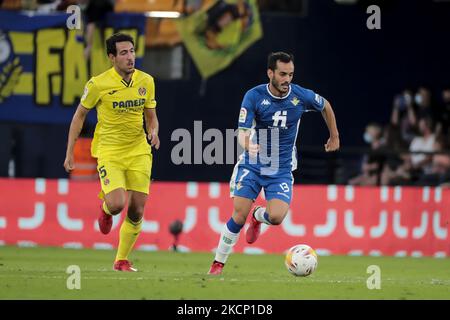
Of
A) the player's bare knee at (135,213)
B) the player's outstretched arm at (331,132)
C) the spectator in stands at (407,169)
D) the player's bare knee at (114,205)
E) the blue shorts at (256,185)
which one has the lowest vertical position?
the spectator in stands at (407,169)

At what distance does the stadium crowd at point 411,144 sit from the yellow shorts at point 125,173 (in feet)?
23.2

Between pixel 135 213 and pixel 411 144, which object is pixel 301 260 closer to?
pixel 135 213

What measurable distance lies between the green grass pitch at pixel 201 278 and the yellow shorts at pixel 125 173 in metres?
0.94

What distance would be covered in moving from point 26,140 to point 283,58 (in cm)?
897

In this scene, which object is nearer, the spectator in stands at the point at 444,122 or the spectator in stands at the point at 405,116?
the spectator in stands at the point at 444,122

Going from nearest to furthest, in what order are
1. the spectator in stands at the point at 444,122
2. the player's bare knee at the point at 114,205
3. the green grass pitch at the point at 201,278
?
the green grass pitch at the point at 201,278 → the player's bare knee at the point at 114,205 → the spectator in stands at the point at 444,122

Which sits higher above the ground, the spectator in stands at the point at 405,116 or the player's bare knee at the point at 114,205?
the spectator in stands at the point at 405,116

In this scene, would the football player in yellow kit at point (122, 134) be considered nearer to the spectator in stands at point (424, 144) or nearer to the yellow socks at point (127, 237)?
the yellow socks at point (127, 237)

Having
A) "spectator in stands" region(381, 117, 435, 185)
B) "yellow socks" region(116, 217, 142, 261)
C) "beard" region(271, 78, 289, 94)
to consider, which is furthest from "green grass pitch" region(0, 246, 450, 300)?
"spectator in stands" region(381, 117, 435, 185)

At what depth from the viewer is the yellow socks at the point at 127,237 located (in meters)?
13.0

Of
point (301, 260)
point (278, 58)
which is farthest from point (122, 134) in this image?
point (301, 260)

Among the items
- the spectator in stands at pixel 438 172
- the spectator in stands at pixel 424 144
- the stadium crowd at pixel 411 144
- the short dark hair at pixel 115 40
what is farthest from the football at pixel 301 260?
the spectator in stands at pixel 424 144

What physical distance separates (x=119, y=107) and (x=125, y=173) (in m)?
0.75

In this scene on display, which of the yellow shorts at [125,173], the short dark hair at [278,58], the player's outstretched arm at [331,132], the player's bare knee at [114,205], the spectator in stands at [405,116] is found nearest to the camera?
the short dark hair at [278,58]
